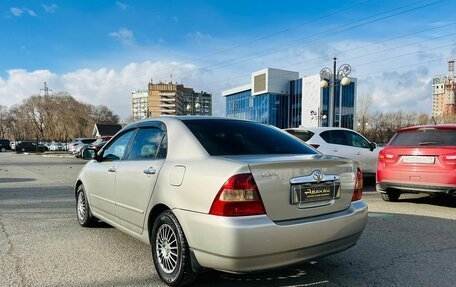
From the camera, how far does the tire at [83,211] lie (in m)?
5.44

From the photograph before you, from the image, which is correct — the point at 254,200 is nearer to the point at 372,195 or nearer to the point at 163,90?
the point at 372,195

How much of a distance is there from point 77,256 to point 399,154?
604 cm

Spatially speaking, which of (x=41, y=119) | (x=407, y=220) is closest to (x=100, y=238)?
(x=407, y=220)

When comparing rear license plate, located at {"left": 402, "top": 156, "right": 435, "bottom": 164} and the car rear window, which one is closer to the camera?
rear license plate, located at {"left": 402, "top": 156, "right": 435, "bottom": 164}

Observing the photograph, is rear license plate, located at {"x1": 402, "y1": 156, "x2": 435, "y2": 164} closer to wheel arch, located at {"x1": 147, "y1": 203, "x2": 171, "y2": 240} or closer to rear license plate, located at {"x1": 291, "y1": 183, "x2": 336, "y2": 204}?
rear license plate, located at {"x1": 291, "y1": 183, "x2": 336, "y2": 204}

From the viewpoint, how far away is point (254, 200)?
2936mm

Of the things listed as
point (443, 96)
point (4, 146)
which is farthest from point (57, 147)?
point (443, 96)

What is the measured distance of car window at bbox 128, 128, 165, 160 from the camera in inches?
156

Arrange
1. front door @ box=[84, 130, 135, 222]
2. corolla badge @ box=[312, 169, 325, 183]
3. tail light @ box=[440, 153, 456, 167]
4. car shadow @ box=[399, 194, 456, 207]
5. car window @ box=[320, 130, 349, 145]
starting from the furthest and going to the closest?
1. car window @ box=[320, 130, 349, 145]
2. car shadow @ box=[399, 194, 456, 207]
3. tail light @ box=[440, 153, 456, 167]
4. front door @ box=[84, 130, 135, 222]
5. corolla badge @ box=[312, 169, 325, 183]

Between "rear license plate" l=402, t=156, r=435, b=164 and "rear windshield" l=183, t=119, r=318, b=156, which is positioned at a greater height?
"rear windshield" l=183, t=119, r=318, b=156

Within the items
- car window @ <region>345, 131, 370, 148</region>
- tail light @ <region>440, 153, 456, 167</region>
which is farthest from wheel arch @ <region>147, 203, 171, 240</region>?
car window @ <region>345, 131, 370, 148</region>

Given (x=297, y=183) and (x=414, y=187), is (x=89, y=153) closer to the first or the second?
(x=297, y=183)

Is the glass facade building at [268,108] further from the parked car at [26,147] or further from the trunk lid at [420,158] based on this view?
the trunk lid at [420,158]

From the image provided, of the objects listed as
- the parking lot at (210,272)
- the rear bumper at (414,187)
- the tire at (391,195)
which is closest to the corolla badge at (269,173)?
the parking lot at (210,272)
